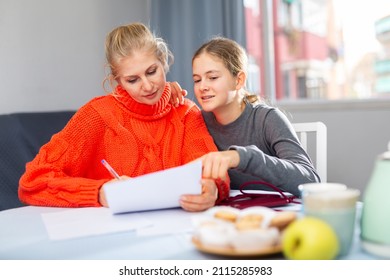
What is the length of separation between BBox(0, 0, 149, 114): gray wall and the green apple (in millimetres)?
1895

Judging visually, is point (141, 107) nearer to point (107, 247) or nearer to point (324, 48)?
point (107, 247)

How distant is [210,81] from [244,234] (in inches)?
29.6

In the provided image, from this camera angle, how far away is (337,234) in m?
0.68

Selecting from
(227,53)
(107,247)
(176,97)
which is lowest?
(107,247)

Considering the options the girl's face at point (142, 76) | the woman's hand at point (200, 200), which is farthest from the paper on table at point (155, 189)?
the girl's face at point (142, 76)

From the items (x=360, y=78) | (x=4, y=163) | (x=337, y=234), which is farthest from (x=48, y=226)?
(x=360, y=78)

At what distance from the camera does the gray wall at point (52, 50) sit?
7.59 ft

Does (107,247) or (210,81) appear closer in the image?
(107,247)

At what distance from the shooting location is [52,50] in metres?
2.48

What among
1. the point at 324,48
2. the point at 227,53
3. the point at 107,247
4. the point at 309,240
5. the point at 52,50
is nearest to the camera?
the point at 309,240

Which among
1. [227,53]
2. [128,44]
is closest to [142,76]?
[128,44]

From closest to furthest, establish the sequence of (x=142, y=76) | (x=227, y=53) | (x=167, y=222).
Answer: (x=167, y=222)
(x=142, y=76)
(x=227, y=53)

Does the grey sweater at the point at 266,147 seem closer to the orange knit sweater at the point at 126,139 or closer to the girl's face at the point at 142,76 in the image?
the orange knit sweater at the point at 126,139

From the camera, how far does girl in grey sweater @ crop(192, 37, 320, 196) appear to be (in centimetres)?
129
